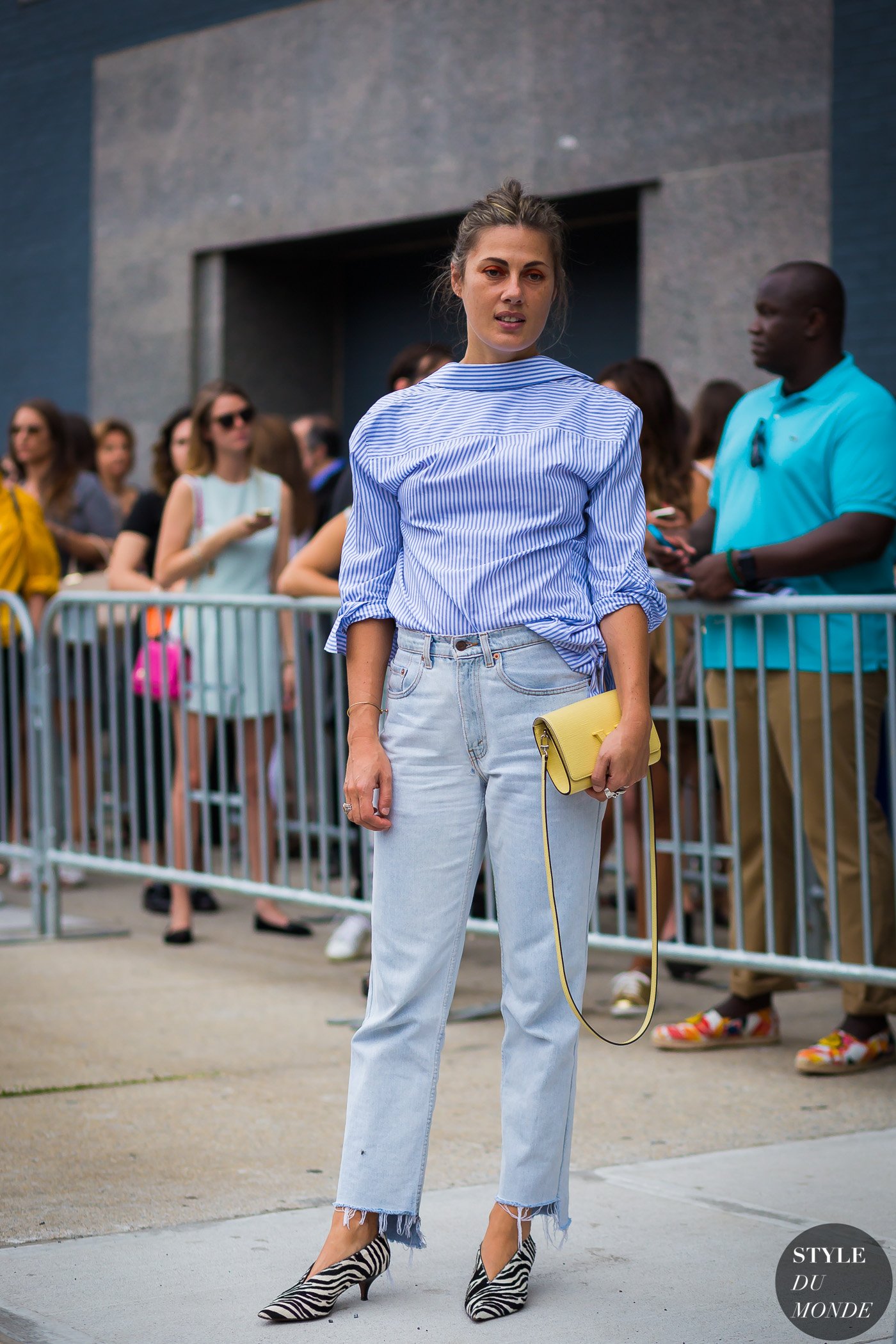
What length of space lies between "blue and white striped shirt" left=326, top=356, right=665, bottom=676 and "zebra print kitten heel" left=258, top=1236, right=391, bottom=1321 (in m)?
1.15

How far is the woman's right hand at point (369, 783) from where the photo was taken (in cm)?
312

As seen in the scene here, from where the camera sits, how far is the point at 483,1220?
3607mm

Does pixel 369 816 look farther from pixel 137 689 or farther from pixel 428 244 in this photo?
pixel 428 244

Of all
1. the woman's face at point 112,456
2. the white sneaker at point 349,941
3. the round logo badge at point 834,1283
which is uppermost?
the woman's face at point 112,456

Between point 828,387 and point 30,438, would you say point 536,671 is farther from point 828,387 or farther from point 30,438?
point 30,438

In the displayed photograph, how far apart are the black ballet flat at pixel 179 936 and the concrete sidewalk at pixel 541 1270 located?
3251mm

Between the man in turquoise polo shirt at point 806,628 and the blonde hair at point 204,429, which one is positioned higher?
the blonde hair at point 204,429

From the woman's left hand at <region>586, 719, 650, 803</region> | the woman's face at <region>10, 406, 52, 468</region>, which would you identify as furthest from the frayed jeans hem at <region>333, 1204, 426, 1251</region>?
the woman's face at <region>10, 406, 52, 468</region>

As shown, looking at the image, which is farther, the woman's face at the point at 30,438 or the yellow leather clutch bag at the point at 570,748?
the woman's face at the point at 30,438

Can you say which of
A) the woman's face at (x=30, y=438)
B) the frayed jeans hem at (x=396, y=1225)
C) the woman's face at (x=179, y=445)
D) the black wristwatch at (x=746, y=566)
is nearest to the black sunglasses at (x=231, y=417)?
the woman's face at (x=179, y=445)

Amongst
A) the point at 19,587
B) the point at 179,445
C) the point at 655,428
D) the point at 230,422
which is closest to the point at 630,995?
the point at 655,428

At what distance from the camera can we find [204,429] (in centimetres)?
700

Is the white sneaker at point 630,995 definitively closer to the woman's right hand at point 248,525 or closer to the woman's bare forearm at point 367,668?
the woman's right hand at point 248,525

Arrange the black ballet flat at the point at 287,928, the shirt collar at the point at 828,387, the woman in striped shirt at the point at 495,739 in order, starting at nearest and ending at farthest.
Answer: the woman in striped shirt at the point at 495,739
the shirt collar at the point at 828,387
the black ballet flat at the point at 287,928
